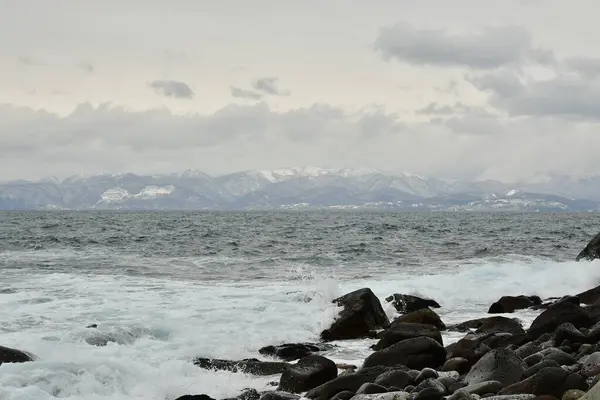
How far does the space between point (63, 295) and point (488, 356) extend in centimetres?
1374

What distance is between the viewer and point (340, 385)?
10.5 m

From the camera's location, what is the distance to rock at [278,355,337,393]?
11.2 meters

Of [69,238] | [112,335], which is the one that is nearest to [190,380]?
[112,335]

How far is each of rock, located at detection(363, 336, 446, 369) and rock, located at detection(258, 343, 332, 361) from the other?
2.06 meters

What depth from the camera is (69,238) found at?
1881 inches

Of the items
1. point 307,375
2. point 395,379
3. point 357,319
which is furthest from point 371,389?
point 357,319

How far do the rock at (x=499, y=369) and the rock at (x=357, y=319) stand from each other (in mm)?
6004

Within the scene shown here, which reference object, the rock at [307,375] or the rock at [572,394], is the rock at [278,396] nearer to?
the rock at [307,375]

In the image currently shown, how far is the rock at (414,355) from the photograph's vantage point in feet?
39.1

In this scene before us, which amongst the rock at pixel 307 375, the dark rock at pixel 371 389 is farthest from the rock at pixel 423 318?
the dark rock at pixel 371 389

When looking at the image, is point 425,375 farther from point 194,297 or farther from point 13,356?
point 194,297

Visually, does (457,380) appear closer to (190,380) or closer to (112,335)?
(190,380)

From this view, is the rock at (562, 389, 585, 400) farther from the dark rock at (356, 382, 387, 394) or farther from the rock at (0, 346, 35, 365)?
the rock at (0, 346, 35, 365)

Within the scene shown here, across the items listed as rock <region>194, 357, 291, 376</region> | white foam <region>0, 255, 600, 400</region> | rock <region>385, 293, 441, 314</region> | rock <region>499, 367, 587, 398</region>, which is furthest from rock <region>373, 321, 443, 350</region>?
rock <region>385, 293, 441, 314</region>
